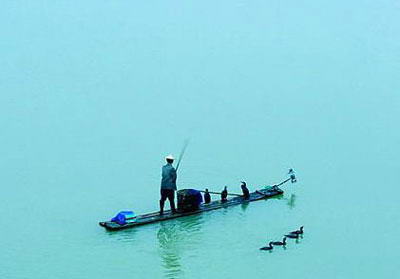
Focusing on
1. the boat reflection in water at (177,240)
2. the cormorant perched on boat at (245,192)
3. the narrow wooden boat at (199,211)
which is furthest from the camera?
the cormorant perched on boat at (245,192)

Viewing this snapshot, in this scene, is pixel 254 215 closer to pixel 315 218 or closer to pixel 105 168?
pixel 315 218

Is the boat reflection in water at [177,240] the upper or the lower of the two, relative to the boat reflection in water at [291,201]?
lower

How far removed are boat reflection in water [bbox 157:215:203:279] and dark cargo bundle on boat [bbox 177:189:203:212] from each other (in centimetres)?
11

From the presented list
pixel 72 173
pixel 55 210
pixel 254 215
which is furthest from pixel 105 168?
pixel 254 215

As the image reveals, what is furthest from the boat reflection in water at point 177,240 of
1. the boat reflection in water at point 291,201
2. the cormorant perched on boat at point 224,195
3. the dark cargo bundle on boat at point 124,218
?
the boat reflection in water at point 291,201

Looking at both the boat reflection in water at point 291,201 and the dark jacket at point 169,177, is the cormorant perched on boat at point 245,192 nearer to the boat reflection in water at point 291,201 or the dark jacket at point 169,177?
the boat reflection in water at point 291,201

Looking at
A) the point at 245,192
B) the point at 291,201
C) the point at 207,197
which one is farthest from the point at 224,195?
the point at 291,201

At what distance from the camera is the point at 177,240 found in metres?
7.45

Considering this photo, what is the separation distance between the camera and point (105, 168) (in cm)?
1023

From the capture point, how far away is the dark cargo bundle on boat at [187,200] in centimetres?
829

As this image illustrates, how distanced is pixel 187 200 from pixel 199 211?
21cm

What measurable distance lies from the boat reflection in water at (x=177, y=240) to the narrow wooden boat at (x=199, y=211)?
8cm

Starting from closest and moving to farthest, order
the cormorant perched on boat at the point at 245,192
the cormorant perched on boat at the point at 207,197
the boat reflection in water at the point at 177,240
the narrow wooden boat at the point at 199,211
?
the boat reflection in water at the point at 177,240 → the narrow wooden boat at the point at 199,211 → the cormorant perched on boat at the point at 207,197 → the cormorant perched on boat at the point at 245,192

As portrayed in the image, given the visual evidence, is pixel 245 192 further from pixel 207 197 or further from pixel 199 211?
pixel 199 211
